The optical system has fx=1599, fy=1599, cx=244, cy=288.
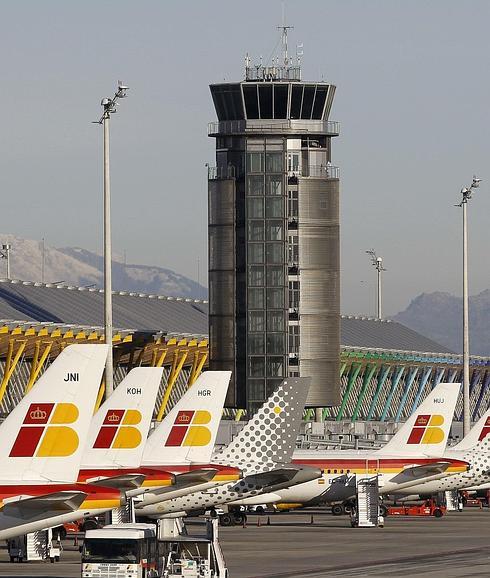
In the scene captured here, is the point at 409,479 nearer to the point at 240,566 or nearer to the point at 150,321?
the point at 240,566

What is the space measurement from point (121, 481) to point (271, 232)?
66.1 meters

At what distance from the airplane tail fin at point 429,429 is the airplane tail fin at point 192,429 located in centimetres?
2104

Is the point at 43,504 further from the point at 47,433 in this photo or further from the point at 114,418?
the point at 114,418

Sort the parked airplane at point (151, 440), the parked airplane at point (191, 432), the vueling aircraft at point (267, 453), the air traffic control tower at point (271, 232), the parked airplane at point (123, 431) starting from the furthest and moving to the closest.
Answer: the air traffic control tower at point (271, 232) → the vueling aircraft at point (267, 453) → the parked airplane at point (191, 432) → the parked airplane at point (151, 440) → the parked airplane at point (123, 431)

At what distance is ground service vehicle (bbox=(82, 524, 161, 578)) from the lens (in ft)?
143

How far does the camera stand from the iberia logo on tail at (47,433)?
40.5m

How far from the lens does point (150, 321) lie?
137500mm

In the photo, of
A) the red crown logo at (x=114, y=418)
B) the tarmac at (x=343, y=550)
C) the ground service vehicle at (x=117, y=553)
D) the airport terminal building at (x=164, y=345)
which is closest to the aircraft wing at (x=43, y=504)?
the ground service vehicle at (x=117, y=553)

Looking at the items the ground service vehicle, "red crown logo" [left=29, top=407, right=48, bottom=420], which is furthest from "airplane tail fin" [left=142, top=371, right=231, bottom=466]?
"red crown logo" [left=29, top=407, right=48, bottom=420]

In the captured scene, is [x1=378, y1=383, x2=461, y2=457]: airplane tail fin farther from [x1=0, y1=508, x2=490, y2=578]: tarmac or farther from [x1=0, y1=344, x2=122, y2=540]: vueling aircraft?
[x1=0, y1=344, x2=122, y2=540]: vueling aircraft

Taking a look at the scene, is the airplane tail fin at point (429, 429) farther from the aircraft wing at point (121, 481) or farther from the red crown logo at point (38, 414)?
the red crown logo at point (38, 414)

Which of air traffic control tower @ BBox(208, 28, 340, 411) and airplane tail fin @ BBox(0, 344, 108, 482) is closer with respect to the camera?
airplane tail fin @ BBox(0, 344, 108, 482)

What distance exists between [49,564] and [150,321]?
278ft

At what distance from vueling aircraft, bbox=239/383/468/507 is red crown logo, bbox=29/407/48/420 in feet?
125
